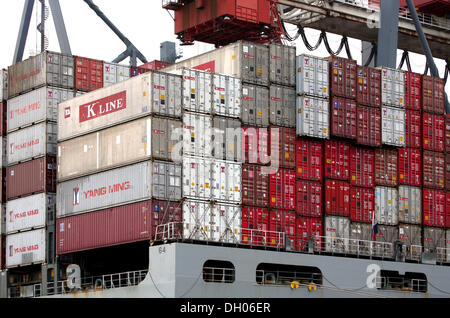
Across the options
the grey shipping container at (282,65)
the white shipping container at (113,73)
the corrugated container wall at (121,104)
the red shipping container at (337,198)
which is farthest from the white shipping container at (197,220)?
the white shipping container at (113,73)

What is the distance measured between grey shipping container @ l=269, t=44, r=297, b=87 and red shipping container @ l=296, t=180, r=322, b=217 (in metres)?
4.91

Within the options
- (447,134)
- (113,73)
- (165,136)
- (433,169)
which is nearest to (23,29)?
(113,73)

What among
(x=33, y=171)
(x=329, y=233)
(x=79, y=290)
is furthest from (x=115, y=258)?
(x=329, y=233)

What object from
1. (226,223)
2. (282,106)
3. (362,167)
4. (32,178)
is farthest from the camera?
(32,178)

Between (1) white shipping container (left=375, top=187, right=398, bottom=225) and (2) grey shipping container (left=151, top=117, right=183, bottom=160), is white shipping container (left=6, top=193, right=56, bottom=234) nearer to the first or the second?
(2) grey shipping container (left=151, top=117, right=183, bottom=160)

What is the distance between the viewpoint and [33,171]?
56125mm

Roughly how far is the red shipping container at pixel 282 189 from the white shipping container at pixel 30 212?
11189 millimetres

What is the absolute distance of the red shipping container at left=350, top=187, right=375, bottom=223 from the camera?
5391 centimetres

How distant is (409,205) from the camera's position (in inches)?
2205

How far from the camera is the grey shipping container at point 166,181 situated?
4841cm

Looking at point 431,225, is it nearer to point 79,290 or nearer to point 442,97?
point 442,97

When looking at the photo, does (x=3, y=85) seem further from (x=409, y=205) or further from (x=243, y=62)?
(x=409, y=205)

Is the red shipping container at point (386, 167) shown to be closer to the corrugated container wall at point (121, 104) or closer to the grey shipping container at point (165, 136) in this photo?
the grey shipping container at point (165, 136)

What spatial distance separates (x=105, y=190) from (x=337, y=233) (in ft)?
36.6
